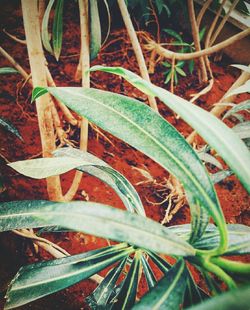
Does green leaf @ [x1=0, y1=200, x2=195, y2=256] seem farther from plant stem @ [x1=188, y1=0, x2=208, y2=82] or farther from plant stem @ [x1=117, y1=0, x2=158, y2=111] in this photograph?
plant stem @ [x1=188, y1=0, x2=208, y2=82]

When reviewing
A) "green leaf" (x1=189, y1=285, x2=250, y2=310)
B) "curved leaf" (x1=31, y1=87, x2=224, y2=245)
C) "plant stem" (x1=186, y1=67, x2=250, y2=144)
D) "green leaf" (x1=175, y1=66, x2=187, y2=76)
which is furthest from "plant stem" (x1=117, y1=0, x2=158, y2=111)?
"green leaf" (x1=189, y1=285, x2=250, y2=310)

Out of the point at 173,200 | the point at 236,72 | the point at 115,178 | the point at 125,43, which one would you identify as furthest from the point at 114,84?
the point at 115,178

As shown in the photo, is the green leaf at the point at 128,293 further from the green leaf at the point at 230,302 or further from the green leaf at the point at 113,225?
the green leaf at the point at 230,302

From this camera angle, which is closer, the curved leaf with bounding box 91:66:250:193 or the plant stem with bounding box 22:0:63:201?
the curved leaf with bounding box 91:66:250:193

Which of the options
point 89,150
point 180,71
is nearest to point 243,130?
point 89,150

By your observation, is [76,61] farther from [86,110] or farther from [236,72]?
[86,110]

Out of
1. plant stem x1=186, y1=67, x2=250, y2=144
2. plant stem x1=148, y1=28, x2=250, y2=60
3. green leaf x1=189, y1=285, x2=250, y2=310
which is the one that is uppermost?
plant stem x1=148, y1=28, x2=250, y2=60
